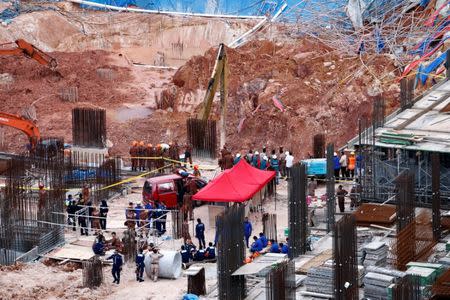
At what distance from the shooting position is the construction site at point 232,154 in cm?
2662

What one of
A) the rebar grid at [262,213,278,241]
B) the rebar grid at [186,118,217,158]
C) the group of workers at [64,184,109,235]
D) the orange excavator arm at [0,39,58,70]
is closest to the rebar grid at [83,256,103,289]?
the group of workers at [64,184,109,235]

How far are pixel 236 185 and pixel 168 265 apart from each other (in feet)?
14.6

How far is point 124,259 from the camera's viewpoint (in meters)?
A: 29.8

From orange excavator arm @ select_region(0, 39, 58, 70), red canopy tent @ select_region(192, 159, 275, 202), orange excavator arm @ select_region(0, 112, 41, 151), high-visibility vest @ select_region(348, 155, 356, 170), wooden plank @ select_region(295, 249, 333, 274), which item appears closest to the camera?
wooden plank @ select_region(295, 249, 333, 274)

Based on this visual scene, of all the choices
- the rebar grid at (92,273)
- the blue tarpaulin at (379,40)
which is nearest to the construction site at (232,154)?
the rebar grid at (92,273)

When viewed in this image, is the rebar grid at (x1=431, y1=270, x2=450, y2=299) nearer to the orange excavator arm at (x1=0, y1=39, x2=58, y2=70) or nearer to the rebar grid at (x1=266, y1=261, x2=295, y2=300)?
the rebar grid at (x1=266, y1=261, x2=295, y2=300)

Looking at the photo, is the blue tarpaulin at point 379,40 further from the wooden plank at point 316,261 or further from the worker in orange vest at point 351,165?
the wooden plank at point 316,261

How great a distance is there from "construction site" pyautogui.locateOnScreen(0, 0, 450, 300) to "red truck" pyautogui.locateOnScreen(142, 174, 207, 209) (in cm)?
4

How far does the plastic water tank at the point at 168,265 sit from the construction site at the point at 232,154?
1.9 inches

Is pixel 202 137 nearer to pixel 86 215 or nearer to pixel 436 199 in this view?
pixel 86 215

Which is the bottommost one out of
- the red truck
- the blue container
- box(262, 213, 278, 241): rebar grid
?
box(262, 213, 278, 241): rebar grid

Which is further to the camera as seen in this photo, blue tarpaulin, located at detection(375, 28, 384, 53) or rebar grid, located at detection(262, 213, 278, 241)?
blue tarpaulin, located at detection(375, 28, 384, 53)

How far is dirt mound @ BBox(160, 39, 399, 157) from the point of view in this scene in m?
42.3

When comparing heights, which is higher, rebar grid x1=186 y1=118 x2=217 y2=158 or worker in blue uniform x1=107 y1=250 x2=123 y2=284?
rebar grid x1=186 y1=118 x2=217 y2=158
